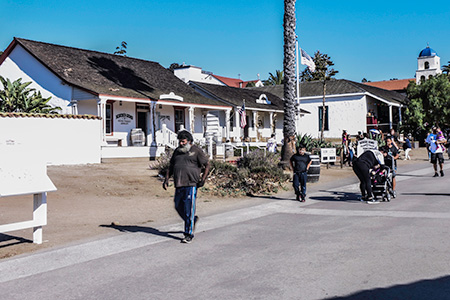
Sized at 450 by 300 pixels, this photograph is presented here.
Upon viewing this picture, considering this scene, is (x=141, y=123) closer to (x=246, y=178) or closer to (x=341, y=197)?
(x=246, y=178)

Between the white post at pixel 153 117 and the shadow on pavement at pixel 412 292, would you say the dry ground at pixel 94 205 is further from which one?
the white post at pixel 153 117

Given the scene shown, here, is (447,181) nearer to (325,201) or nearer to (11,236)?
(325,201)

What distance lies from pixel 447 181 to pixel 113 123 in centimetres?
1636

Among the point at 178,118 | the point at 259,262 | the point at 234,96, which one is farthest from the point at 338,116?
the point at 259,262

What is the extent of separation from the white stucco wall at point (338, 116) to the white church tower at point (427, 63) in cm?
3691

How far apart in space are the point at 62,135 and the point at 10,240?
35.6 feet

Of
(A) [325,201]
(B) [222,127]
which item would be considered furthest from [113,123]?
(A) [325,201]

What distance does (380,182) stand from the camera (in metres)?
11.8

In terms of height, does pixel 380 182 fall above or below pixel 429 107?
below

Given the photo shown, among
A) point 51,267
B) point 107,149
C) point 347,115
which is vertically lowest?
point 51,267

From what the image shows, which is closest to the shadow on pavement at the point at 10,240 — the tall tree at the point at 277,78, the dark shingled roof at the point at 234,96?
the dark shingled roof at the point at 234,96

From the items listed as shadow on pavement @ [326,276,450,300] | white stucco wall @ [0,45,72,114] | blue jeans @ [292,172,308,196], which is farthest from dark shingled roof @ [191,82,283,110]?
shadow on pavement @ [326,276,450,300]

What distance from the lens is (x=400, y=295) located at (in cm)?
480

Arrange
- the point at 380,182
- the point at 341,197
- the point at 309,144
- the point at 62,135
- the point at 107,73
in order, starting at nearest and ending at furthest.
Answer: the point at 380,182 < the point at 341,197 < the point at 62,135 < the point at 309,144 < the point at 107,73
